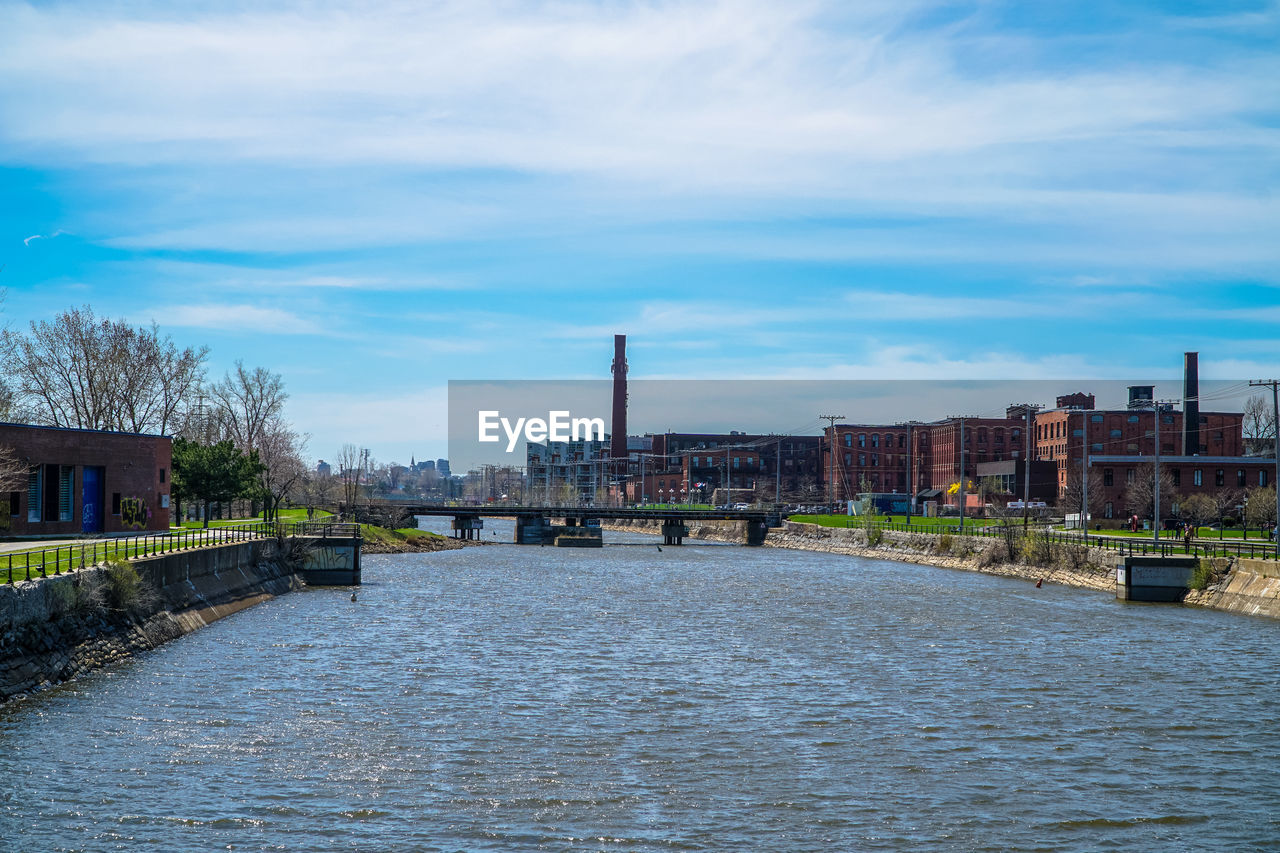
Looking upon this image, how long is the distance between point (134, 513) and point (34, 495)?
5766 millimetres

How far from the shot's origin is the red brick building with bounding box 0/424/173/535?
5075cm

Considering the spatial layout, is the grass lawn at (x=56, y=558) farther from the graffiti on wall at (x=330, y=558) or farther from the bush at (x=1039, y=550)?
the bush at (x=1039, y=550)

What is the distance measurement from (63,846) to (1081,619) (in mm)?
40449

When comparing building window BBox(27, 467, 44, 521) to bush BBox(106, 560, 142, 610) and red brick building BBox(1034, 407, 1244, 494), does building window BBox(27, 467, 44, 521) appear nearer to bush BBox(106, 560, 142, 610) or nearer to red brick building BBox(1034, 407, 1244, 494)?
bush BBox(106, 560, 142, 610)

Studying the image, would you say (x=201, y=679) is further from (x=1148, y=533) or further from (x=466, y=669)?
(x=1148, y=533)

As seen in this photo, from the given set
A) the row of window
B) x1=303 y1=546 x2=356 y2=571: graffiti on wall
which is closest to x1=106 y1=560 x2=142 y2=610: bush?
x1=303 y1=546 x2=356 y2=571: graffiti on wall

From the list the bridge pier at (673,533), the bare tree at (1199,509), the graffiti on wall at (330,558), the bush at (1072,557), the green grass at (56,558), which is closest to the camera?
the green grass at (56,558)

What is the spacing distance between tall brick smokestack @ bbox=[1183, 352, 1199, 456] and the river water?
8517 centimetres

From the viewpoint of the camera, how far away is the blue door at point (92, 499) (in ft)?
179

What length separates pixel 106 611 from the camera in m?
32.5

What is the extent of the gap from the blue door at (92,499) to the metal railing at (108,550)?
2.37 metres

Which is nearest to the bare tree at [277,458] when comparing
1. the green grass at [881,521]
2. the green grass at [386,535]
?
the green grass at [386,535]

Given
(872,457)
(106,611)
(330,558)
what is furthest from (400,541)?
(872,457)

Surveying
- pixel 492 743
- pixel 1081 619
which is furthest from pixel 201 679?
pixel 1081 619
